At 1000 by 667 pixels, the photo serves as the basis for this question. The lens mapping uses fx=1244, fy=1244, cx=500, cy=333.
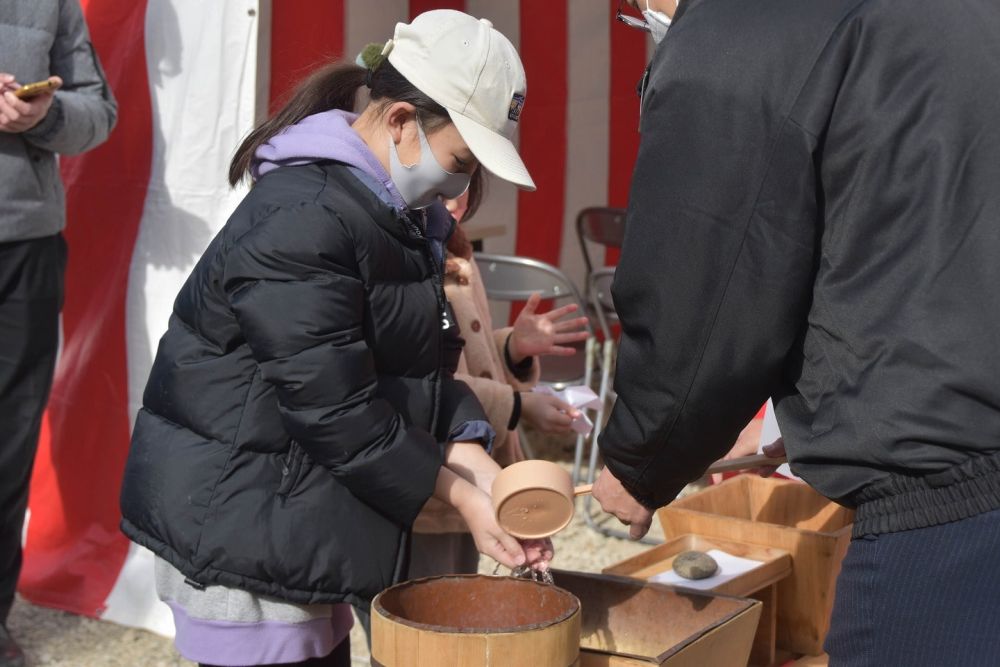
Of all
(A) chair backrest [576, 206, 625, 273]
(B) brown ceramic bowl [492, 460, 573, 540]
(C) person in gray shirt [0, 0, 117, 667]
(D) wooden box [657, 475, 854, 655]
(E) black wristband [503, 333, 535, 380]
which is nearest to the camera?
(B) brown ceramic bowl [492, 460, 573, 540]

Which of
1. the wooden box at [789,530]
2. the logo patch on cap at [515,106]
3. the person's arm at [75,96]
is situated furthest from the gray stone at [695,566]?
the person's arm at [75,96]

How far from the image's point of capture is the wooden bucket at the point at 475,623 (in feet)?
4.36

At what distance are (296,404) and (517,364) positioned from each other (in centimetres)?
103

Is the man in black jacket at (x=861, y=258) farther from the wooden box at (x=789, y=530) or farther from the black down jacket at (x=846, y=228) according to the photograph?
the wooden box at (x=789, y=530)

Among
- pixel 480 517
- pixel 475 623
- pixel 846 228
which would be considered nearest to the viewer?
pixel 846 228

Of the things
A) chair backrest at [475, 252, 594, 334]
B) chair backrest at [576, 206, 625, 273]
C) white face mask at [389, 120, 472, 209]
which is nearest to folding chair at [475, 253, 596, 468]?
chair backrest at [475, 252, 594, 334]

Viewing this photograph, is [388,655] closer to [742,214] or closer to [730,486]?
[742,214]

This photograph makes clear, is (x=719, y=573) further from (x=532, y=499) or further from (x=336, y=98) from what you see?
(x=336, y=98)

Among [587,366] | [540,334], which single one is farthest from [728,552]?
[587,366]

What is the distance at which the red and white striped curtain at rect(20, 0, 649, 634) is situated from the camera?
10.2 ft

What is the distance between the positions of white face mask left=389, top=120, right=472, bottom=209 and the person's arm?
57.2 inches

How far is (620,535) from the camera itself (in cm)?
424

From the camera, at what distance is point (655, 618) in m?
1.78

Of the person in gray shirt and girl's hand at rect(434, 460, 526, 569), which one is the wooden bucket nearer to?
girl's hand at rect(434, 460, 526, 569)
